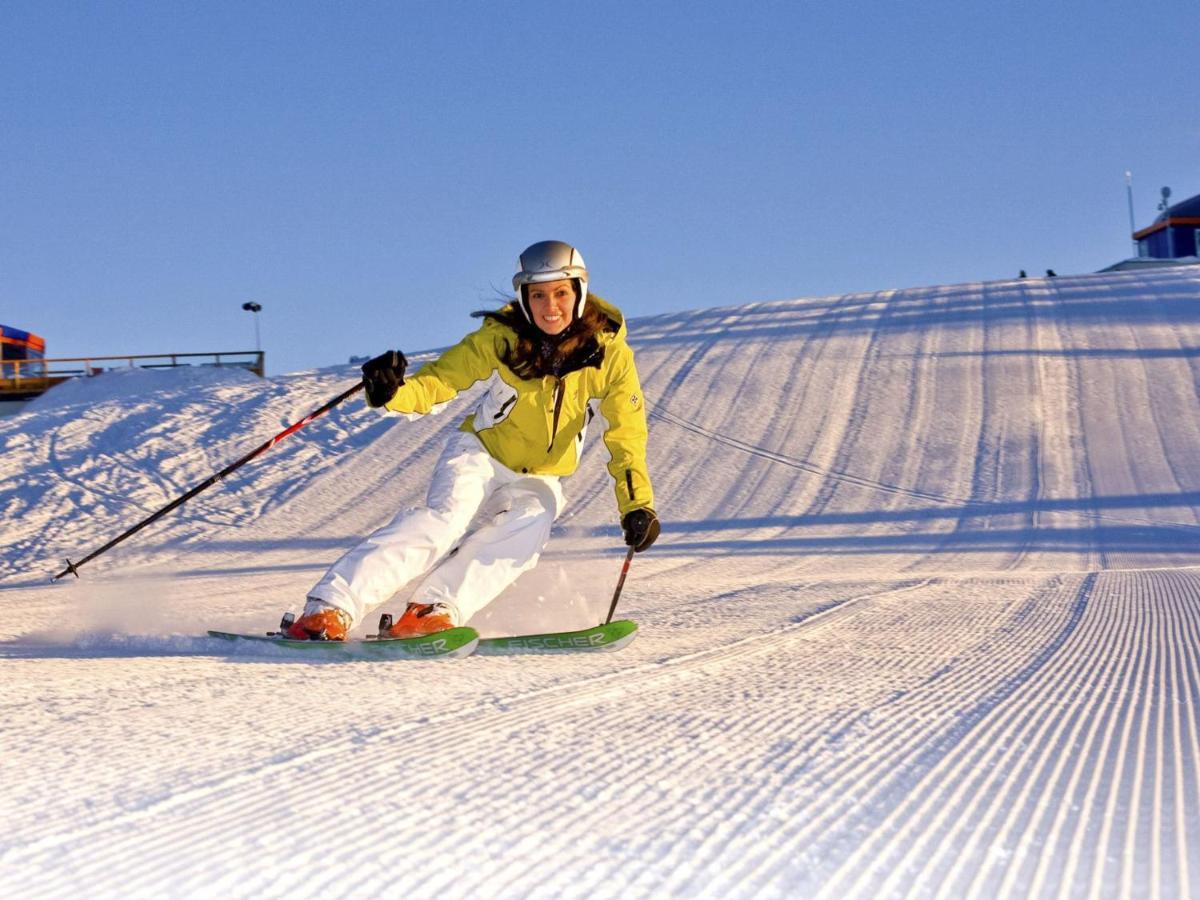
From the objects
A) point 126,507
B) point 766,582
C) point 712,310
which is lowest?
point 766,582

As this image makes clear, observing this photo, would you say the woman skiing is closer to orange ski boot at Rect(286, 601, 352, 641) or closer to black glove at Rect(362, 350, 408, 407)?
black glove at Rect(362, 350, 408, 407)

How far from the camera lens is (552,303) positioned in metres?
4.54

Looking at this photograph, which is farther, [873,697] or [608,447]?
[608,447]

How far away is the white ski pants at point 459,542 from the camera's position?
162 inches

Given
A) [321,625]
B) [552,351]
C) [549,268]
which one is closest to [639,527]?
[552,351]

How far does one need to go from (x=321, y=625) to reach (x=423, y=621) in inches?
13.3

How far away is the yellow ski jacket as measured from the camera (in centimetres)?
462

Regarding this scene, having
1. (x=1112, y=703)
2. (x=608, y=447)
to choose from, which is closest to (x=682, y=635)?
(x=608, y=447)

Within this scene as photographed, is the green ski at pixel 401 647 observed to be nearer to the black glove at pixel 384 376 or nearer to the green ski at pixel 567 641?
the green ski at pixel 567 641

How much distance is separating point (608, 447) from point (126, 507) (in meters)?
8.94

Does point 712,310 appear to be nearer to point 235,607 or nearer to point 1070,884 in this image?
point 235,607

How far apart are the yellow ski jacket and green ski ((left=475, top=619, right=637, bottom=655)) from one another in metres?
0.65

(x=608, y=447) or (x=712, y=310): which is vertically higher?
(x=712, y=310)

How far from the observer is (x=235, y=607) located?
618 centimetres
